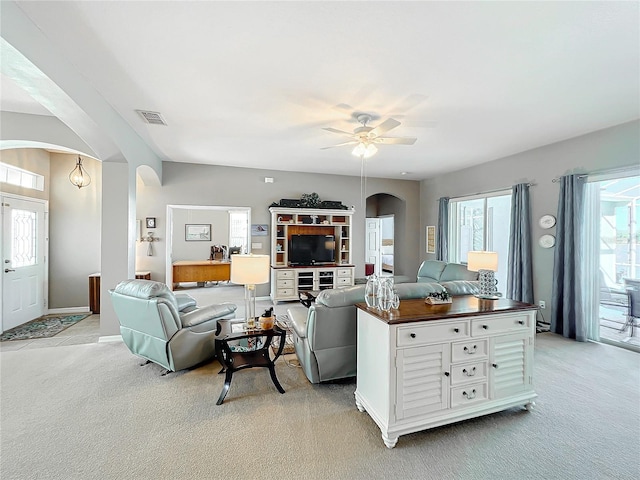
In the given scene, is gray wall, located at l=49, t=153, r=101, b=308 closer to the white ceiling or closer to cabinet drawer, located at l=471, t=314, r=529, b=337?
the white ceiling

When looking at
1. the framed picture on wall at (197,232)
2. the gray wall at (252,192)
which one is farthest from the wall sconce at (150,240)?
the framed picture on wall at (197,232)

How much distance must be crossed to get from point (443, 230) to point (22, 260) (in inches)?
308

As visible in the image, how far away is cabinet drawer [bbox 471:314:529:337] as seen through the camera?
2.11 metres

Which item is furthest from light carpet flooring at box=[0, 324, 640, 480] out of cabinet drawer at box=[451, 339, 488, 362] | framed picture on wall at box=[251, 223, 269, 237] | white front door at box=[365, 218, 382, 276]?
white front door at box=[365, 218, 382, 276]

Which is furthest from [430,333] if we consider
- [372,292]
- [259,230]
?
[259,230]

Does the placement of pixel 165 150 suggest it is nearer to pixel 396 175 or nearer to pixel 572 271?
pixel 396 175

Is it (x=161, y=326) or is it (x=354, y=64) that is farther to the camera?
(x=161, y=326)

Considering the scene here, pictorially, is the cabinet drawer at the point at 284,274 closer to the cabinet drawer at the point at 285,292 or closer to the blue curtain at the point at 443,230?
the cabinet drawer at the point at 285,292

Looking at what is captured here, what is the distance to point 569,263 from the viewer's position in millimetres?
4012

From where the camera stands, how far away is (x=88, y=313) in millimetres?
5086

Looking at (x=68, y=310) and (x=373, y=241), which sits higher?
(x=373, y=241)

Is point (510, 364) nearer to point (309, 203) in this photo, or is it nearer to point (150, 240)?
point (309, 203)

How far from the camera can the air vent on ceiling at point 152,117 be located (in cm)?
335

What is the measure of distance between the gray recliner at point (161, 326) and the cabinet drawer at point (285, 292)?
275 cm
